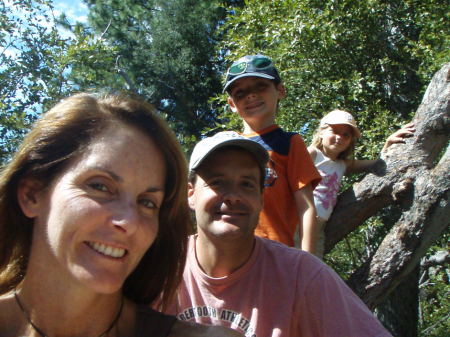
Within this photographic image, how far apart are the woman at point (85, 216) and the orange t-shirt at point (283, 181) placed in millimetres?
1066

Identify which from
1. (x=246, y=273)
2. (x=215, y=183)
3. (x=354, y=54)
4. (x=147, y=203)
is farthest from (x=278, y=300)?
(x=354, y=54)

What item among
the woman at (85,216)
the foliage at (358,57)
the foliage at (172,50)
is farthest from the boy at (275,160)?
the foliage at (172,50)

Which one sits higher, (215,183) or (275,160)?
(275,160)

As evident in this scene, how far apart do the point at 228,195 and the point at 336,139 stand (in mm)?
1739

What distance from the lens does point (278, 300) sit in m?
1.70

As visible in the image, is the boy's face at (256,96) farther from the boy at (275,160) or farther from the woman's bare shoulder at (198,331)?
the woman's bare shoulder at (198,331)

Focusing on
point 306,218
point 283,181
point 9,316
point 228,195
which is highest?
point 283,181

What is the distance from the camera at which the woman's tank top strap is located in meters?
1.34

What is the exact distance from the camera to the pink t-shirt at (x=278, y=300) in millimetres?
1579

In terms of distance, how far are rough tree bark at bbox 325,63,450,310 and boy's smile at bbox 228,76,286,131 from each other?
1.13 m

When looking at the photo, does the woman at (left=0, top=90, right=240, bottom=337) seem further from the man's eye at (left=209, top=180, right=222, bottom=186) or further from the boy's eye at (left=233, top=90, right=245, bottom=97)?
the boy's eye at (left=233, top=90, right=245, bottom=97)

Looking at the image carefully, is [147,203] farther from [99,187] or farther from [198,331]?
[198,331]

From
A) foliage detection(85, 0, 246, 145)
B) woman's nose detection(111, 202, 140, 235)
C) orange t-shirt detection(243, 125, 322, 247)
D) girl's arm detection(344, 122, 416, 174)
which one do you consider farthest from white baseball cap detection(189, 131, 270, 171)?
foliage detection(85, 0, 246, 145)

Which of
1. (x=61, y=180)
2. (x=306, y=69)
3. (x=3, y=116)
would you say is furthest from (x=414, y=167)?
(x=3, y=116)
